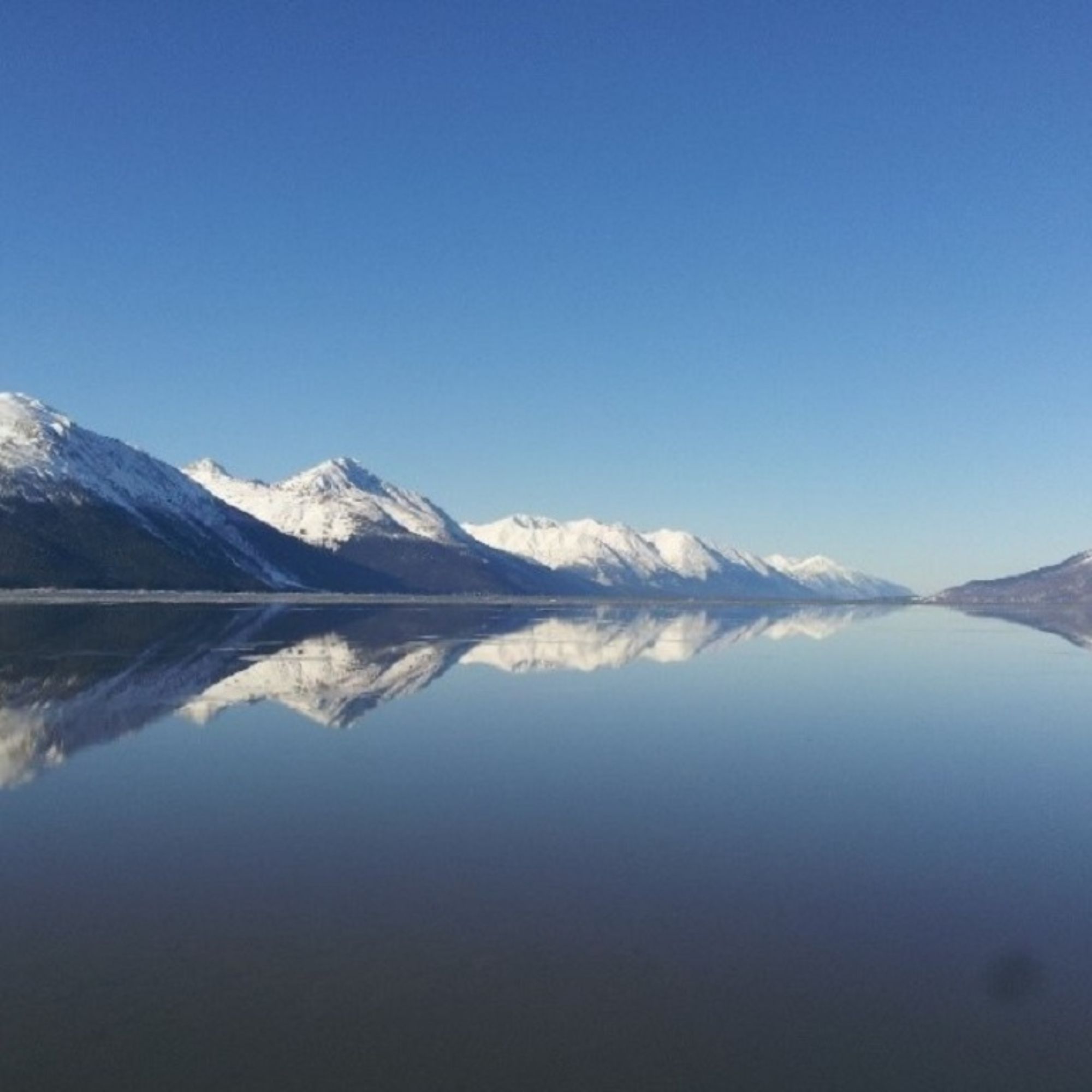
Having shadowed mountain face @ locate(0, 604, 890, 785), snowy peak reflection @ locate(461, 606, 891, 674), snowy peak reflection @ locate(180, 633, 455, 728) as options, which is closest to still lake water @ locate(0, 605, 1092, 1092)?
shadowed mountain face @ locate(0, 604, 890, 785)

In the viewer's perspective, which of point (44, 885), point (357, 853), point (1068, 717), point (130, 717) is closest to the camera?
point (44, 885)

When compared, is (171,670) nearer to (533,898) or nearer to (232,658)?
(232,658)

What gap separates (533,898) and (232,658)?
6802cm

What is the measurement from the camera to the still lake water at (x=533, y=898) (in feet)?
54.9

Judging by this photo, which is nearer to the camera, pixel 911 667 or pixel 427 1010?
pixel 427 1010

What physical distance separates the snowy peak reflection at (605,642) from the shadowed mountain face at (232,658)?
515 millimetres

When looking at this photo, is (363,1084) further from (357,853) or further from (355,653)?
(355,653)

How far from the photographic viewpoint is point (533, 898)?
24.8 meters

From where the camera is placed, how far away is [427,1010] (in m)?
18.0

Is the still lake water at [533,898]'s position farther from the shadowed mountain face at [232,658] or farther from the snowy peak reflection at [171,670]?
the shadowed mountain face at [232,658]

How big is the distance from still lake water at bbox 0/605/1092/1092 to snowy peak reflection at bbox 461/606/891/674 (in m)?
34.6

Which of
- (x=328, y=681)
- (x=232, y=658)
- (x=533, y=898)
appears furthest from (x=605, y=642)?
(x=533, y=898)

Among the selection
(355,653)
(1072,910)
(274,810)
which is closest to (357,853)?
(274,810)

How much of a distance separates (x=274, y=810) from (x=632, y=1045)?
19887mm
